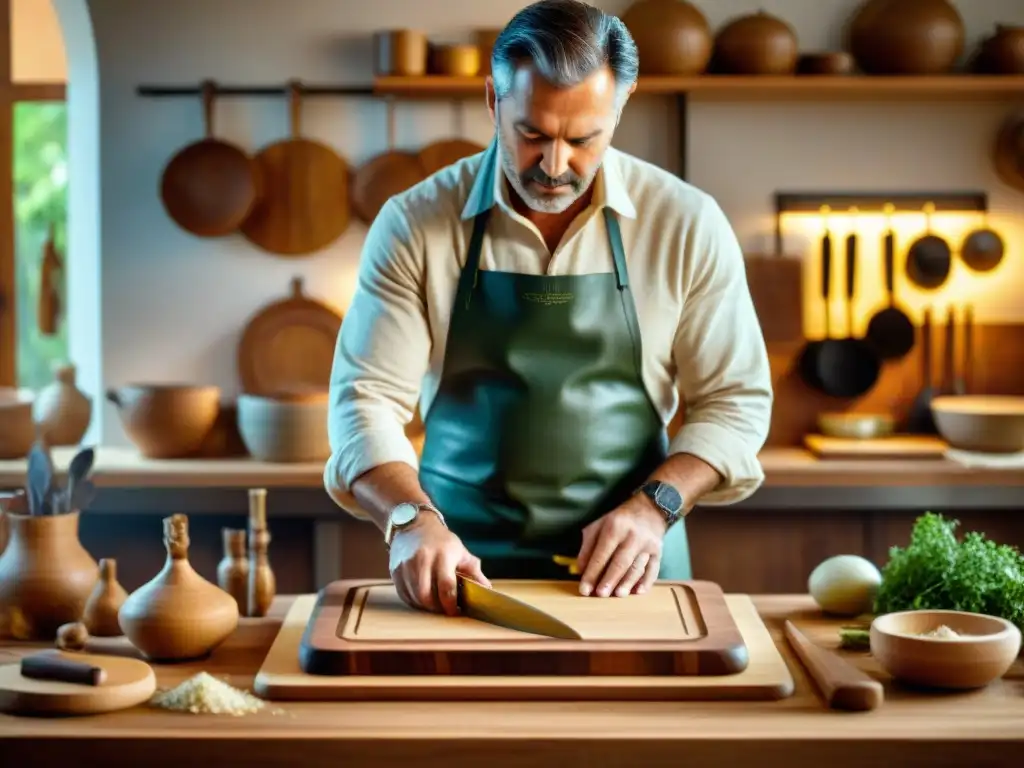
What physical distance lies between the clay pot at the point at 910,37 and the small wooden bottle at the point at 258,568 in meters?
2.66

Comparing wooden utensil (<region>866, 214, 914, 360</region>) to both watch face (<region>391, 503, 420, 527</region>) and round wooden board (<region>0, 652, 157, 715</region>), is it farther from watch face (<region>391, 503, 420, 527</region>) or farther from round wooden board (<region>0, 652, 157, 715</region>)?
round wooden board (<region>0, 652, 157, 715</region>)

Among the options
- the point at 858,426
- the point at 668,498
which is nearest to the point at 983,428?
the point at 858,426

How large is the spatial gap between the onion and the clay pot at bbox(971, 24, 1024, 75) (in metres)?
2.44

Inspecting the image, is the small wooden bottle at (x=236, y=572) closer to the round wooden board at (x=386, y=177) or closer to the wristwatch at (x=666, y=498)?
the wristwatch at (x=666, y=498)

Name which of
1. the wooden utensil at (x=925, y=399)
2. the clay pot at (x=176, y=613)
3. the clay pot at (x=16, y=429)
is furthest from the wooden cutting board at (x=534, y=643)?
the wooden utensil at (x=925, y=399)

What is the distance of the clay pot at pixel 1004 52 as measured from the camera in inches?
158

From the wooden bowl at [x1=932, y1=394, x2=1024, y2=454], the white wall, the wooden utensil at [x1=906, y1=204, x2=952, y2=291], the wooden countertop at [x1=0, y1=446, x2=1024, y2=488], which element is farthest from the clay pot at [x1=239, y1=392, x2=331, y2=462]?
the wooden utensil at [x1=906, y1=204, x2=952, y2=291]

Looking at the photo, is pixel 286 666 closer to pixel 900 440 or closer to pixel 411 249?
pixel 411 249

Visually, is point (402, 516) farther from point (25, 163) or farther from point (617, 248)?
point (25, 163)

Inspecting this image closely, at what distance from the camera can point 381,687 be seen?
1681 millimetres

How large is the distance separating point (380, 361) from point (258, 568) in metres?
0.38

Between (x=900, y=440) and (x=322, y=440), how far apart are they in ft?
5.53

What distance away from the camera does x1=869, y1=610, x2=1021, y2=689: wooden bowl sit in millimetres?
1683

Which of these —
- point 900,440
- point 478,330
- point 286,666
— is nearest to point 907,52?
point 900,440
